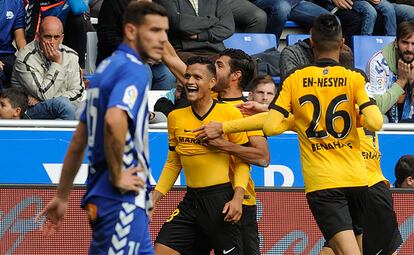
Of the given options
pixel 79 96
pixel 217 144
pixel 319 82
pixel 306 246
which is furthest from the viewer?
pixel 79 96

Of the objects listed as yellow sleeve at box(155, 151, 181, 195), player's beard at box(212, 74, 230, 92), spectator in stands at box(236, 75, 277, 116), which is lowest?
yellow sleeve at box(155, 151, 181, 195)

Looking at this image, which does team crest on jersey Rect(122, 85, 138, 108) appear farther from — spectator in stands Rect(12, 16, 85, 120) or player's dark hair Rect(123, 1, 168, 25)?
spectator in stands Rect(12, 16, 85, 120)

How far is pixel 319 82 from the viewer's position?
766cm

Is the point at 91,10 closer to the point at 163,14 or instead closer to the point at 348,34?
the point at 348,34

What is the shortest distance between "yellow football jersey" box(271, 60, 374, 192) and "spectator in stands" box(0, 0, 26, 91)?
506cm

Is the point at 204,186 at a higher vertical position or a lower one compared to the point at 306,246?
higher

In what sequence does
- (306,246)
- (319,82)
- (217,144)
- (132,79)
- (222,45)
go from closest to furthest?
(132,79), (319,82), (217,144), (306,246), (222,45)

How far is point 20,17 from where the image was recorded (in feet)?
40.7

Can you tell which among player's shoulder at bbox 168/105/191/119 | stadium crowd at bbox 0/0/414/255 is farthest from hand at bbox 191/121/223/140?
player's shoulder at bbox 168/105/191/119

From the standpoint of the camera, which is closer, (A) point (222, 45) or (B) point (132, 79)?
(B) point (132, 79)

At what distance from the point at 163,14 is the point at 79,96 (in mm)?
5398

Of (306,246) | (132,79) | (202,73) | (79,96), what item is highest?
(132,79)

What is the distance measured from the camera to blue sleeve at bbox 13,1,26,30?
485 inches

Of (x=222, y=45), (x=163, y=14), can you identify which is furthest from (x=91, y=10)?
(x=163, y=14)
